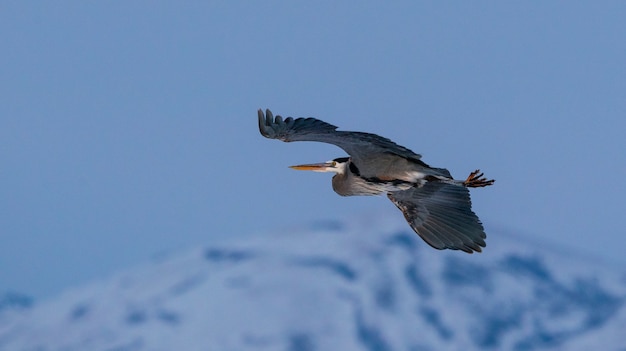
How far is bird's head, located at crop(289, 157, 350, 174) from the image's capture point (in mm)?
19684

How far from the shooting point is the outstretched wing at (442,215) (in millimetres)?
19219

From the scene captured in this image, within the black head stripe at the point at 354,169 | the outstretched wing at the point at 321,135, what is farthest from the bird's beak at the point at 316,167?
the outstretched wing at the point at 321,135

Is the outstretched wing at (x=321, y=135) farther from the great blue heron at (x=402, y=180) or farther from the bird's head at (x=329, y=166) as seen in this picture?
the bird's head at (x=329, y=166)

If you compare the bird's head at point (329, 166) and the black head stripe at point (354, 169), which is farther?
the bird's head at point (329, 166)

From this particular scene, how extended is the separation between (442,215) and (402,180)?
1051 millimetres

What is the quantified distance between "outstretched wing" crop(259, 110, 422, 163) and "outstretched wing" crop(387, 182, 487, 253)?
153 cm

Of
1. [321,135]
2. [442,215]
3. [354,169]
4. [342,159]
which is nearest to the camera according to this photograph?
[321,135]

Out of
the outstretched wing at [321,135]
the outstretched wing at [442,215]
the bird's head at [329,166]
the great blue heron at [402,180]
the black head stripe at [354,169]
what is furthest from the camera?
the bird's head at [329,166]

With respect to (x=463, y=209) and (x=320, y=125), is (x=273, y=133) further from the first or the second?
(x=463, y=209)

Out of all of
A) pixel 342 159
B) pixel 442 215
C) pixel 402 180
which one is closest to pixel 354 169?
pixel 402 180

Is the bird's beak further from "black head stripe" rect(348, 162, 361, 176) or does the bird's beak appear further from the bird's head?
"black head stripe" rect(348, 162, 361, 176)

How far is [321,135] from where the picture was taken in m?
17.9

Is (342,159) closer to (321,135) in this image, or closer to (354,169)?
(354,169)

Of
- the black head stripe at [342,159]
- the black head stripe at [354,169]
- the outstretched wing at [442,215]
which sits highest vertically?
the black head stripe at [342,159]
